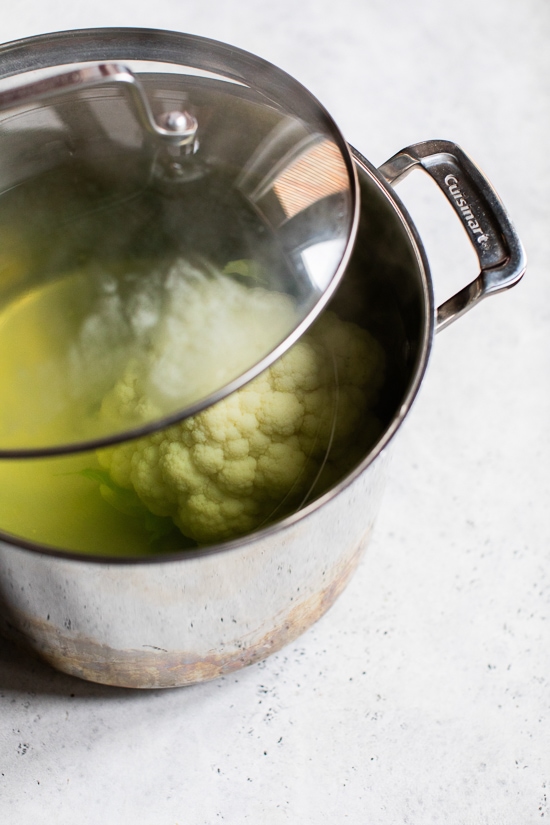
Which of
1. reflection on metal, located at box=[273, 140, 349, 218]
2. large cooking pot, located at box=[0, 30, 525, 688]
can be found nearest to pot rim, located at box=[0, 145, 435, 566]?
large cooking pot, located at box=[0, 30, 525, 688]

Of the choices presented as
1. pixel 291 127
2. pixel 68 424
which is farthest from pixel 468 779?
pixel 291 127

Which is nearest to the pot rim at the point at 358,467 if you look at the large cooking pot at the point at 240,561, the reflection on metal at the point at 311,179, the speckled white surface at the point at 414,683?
the large cooking pot at the point at 240,561

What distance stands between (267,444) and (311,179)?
30 centimetres

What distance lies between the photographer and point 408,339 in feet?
2.91

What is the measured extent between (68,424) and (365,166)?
15.6 inches

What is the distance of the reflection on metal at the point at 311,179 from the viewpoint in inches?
27.1

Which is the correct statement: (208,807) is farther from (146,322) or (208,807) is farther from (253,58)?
(253,58)

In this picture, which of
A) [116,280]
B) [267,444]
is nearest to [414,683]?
[267,444]

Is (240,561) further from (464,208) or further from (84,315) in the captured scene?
(464,208)

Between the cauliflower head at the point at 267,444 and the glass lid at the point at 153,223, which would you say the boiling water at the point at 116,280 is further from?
the cauliflower head at the point at 267,444

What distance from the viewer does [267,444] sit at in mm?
875

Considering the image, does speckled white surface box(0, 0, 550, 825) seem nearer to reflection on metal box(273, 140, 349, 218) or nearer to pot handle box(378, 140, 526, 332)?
pot handle box(378, 140, 526, 332)

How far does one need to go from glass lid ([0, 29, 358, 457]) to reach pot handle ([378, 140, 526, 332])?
0.16 m

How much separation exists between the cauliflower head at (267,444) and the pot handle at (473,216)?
0.60 ft
